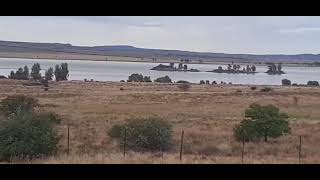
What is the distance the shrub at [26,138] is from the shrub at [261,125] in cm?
731

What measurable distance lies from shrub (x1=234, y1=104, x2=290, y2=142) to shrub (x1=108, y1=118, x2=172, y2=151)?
322cm

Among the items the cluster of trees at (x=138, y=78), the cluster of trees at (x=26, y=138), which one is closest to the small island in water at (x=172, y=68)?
the cluster of trees at (x=138, y=78)

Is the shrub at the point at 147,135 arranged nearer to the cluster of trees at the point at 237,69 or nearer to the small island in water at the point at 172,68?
the cluster of trees at the point at 237,69

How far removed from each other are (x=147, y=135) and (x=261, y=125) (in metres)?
4.73

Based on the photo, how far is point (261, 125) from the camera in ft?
56.7

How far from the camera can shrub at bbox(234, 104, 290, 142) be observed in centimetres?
1722

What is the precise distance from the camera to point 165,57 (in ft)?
393

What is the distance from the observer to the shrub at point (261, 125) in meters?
17.2

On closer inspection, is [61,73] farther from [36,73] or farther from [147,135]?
[147,135]

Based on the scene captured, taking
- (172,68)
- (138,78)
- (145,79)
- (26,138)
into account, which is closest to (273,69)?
(172,68)

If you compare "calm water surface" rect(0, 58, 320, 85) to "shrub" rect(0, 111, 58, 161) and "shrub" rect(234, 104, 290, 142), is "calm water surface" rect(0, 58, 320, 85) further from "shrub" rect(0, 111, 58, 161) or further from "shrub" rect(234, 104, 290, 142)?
"shrub" rect(0, 111, 58, 161)
